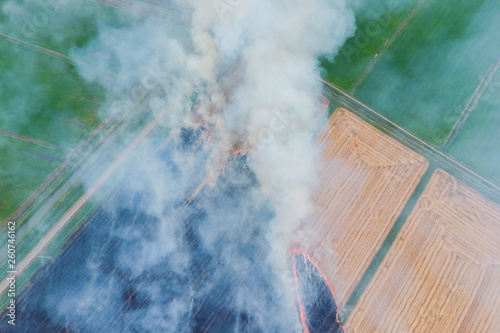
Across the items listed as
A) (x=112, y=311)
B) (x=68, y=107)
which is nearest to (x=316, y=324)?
(x=112, y=311)

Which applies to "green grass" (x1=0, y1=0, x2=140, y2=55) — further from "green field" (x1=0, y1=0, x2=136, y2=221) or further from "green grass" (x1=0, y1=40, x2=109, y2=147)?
"green grass" (x1=0, y1=40, x2=109, y2=147)

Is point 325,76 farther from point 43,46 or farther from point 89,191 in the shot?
point 43,46

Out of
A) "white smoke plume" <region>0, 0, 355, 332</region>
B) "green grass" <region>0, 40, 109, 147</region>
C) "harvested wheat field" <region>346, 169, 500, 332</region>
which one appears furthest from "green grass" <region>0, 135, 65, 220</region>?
"harvested wheat field" <region>346, 169, 500, 332</region>

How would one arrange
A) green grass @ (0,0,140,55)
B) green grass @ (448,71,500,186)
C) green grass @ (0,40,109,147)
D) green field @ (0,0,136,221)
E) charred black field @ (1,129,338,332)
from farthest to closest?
green grass @ (0,0,140,55)
green grass @ (0,40,109,147)
green field @ (0,0,136,221)
green grass @ (448,71,500,186)
charred black field @ (1,129,338,332)

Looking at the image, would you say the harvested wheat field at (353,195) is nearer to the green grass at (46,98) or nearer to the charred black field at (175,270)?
the charred black field at (175,270)

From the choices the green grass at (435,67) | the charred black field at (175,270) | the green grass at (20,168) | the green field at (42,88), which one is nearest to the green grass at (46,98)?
the green field at (42,88)

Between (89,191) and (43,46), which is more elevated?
(43,46)
